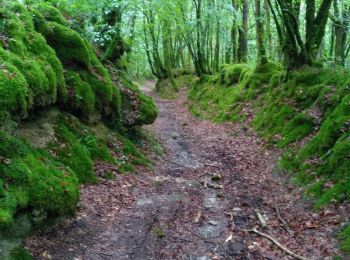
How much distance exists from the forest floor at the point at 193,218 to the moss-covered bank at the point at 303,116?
1.93 feet

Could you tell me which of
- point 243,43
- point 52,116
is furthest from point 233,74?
point 52,116

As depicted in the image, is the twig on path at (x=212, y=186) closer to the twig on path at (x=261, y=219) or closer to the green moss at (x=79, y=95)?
the twig on path at (x=261, y=219)

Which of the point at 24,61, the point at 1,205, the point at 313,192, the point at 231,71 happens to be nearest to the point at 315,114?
the point at 313,192

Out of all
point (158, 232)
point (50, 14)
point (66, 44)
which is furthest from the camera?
point (50, 14)

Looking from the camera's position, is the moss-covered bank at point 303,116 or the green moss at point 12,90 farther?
the moss-covered bank at point 303,116

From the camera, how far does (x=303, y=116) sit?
11.6m

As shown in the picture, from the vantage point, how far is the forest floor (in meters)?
6.15

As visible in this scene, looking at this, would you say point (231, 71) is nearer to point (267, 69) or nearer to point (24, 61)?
point (267, 69)

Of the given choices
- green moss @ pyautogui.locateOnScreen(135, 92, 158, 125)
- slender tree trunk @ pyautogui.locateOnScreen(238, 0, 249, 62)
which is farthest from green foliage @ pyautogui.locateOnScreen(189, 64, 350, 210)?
green moss @ pyautogui.locateOnScreen(135, 92, 158, 125)

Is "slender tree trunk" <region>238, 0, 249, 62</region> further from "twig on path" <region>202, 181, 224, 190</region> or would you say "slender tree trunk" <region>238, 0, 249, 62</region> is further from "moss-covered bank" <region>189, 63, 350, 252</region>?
"twig on path" <region>202, 181, 224, 190</region>

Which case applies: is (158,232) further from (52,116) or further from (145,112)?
(145,112)

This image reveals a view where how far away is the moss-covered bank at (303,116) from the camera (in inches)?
322

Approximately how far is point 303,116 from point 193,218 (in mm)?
5863

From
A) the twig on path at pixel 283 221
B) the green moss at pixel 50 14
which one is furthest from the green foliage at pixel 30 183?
the green moss at pixel 50 14
